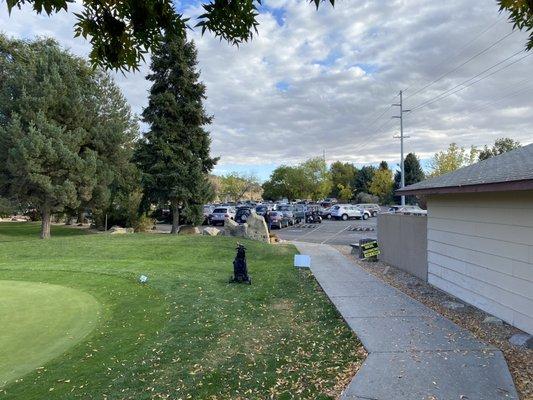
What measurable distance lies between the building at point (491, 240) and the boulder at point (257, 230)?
13.0m

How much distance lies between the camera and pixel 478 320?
8.40 m

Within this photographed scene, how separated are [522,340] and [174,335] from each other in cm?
554

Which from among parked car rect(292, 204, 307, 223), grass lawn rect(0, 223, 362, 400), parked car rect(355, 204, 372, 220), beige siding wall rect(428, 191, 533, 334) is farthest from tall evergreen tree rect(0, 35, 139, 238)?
parked car rect(355, 204, 372, 220)

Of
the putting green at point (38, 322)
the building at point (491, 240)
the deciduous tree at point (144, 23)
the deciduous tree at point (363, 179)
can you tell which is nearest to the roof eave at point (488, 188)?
the building at point (491, 240)

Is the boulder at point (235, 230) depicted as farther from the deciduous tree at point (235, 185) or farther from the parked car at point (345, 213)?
the deciduous tree at point (235, 185)

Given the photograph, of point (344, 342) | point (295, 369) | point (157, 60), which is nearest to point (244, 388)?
point (295, 369)

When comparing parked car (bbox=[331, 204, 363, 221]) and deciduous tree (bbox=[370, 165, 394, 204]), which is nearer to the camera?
parked car (bbox=[331, 204, 363, 221])

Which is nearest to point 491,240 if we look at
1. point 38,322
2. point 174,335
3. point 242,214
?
point 174,335

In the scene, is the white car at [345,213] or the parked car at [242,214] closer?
the parked car at [242,214]

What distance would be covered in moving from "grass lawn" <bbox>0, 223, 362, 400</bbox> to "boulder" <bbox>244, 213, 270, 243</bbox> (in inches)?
363

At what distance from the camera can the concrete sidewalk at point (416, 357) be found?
5004 mm

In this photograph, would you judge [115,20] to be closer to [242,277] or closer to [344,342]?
[344,342]

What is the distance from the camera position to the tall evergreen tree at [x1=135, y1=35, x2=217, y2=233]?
2586cm

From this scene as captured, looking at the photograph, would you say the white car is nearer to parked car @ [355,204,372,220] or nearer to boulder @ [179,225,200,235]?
parked car @ [355,204,372,220]
